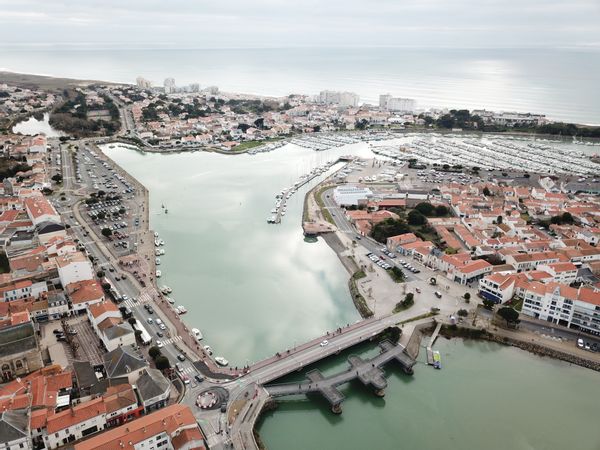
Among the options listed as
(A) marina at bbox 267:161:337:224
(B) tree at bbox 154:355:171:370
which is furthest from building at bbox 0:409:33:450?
(A) marina at bbox 267:161:337:224

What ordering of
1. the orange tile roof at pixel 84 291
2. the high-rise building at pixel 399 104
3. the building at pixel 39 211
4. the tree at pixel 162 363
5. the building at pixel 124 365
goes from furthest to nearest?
1. the high-rise building at pixel 399 104
2. the building at pixel 39 211
3. the orange tile roof at pixel 84 291
4. the tree at pixel 162 363
5. the building at pixel 124 365

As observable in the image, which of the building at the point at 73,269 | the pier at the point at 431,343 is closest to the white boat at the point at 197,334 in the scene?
the building at the point at 73,269

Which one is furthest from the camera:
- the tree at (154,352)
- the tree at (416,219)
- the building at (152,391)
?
the tree at (416,219)

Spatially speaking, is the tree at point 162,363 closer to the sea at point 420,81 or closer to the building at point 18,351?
the building at point 18,351

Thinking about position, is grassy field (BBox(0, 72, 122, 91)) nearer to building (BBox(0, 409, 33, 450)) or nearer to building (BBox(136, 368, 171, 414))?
building (BBox(136, 368, 171, 414))

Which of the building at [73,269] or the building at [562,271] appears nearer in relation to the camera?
the building at [73,269]

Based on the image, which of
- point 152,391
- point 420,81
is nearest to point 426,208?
point 152,391

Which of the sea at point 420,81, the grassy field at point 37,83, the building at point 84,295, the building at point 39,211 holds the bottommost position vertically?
the building at point 84,295
